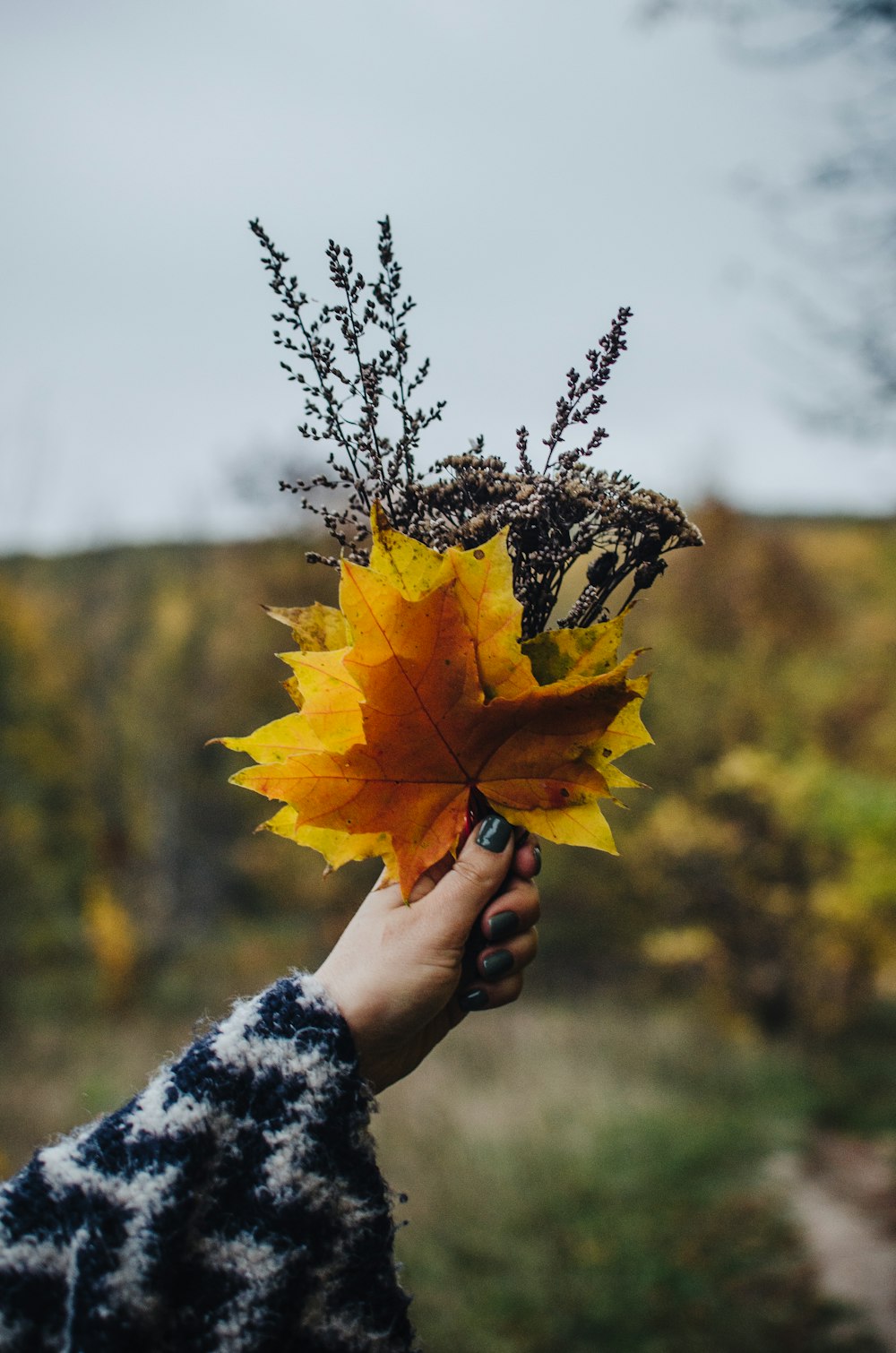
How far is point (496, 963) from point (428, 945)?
0.46 ft

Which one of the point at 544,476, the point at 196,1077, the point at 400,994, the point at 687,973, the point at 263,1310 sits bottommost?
the point at 687,973

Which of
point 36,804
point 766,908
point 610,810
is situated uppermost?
point 610,810

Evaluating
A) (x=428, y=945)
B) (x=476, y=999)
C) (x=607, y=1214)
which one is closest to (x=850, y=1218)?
(x=607, y=1214)

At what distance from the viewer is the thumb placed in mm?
1317

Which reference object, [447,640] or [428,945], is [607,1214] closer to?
[428,945]

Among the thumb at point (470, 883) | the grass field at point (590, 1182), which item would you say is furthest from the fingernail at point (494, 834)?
the grass field at point (590, 1182)

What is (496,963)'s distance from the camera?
1388 millimetres

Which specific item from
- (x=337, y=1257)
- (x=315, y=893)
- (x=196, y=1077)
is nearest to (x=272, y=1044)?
(x=196, y=1077)

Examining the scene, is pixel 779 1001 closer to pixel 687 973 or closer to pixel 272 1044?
pixel 687 973

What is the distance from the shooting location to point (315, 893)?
13.6 meters

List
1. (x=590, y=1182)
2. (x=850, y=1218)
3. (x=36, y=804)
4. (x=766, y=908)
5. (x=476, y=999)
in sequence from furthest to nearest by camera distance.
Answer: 1. (x=36, y=804)
2. (x=766, y=908)
3. (x=590, y=1182)
4. (x=850, y=1218)
5. (x=476, y=999)

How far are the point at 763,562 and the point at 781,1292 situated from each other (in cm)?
1136

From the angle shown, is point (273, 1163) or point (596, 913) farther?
point (596, 913)

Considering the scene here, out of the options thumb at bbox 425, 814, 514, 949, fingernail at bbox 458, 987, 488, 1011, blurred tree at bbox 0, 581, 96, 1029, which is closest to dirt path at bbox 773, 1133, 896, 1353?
fingernail at bbox 458, 987, 488, 1011
